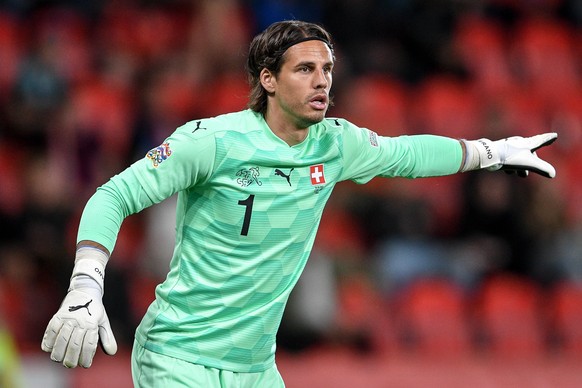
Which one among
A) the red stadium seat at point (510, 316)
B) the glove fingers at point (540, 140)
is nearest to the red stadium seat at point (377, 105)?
the red stadium seat at point (510, 316)

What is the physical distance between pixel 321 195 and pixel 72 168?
15.9 ft

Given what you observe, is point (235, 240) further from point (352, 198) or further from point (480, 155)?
point (352, 198)

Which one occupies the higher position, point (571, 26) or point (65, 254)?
point (571, 26)

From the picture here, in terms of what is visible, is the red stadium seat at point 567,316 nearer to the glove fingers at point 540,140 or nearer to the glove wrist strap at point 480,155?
the glove fingers at point 540,140

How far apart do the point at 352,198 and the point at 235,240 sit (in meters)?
5.21

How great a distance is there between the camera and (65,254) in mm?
8531

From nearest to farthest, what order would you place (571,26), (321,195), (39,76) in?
(321,195) → (39,76) → (571,26)

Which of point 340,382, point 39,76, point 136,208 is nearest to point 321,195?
point 136,208

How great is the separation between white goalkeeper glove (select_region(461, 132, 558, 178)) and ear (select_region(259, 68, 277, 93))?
3.22ft

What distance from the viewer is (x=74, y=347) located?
3.71m

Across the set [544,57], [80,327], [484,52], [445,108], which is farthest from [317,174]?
[544,57]

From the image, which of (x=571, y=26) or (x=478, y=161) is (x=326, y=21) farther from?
(x=478, y=161)

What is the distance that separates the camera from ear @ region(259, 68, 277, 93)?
4.66 meters

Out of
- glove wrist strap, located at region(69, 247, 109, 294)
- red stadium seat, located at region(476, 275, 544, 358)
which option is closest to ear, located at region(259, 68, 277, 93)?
glove wrist strap, located at region(69, 247, 109, 294)
